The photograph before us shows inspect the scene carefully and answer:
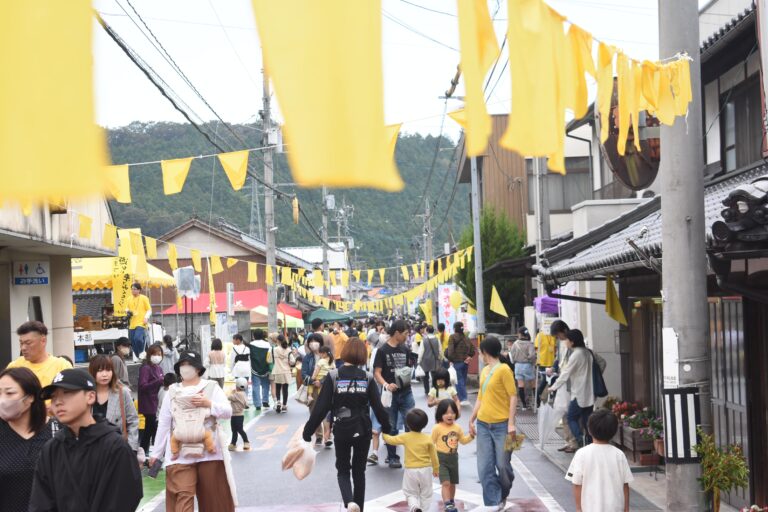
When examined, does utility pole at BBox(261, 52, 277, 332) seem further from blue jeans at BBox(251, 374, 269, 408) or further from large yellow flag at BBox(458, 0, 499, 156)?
large yellow flag at BBox(458, 0, 499, 156)

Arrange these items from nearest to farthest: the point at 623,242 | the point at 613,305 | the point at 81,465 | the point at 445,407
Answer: the point at 81,465
the point at 445,407
the point at 623,242
the point at 613,305

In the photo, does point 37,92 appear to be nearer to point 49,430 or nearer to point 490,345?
point 49,430

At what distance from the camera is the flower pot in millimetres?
11820

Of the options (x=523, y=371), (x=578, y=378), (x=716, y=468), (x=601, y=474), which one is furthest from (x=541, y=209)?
(x=601, y=474)

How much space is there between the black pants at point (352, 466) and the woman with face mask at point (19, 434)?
382cm

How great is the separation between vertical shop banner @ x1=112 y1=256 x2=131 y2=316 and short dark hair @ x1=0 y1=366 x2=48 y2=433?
48.0ft

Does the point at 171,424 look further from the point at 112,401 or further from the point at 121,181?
the point at 121,181

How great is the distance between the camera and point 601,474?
7.02 metres

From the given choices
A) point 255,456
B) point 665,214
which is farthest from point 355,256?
point 665,214

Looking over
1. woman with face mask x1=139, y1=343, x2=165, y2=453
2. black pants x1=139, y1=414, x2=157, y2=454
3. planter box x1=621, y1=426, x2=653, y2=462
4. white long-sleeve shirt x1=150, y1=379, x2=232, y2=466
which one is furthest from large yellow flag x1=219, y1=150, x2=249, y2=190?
planter box x1=621, y1=426, x2=653, y2=462

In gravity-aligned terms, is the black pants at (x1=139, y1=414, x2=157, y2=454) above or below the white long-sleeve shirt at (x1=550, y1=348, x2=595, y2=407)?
below

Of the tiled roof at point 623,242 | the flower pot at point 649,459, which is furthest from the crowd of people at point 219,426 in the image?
the tiled roof at point 623,242

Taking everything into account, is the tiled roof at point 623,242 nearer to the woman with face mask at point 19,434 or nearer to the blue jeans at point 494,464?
the blue jeans at point 494,464

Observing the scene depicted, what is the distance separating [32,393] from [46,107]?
134 inches
